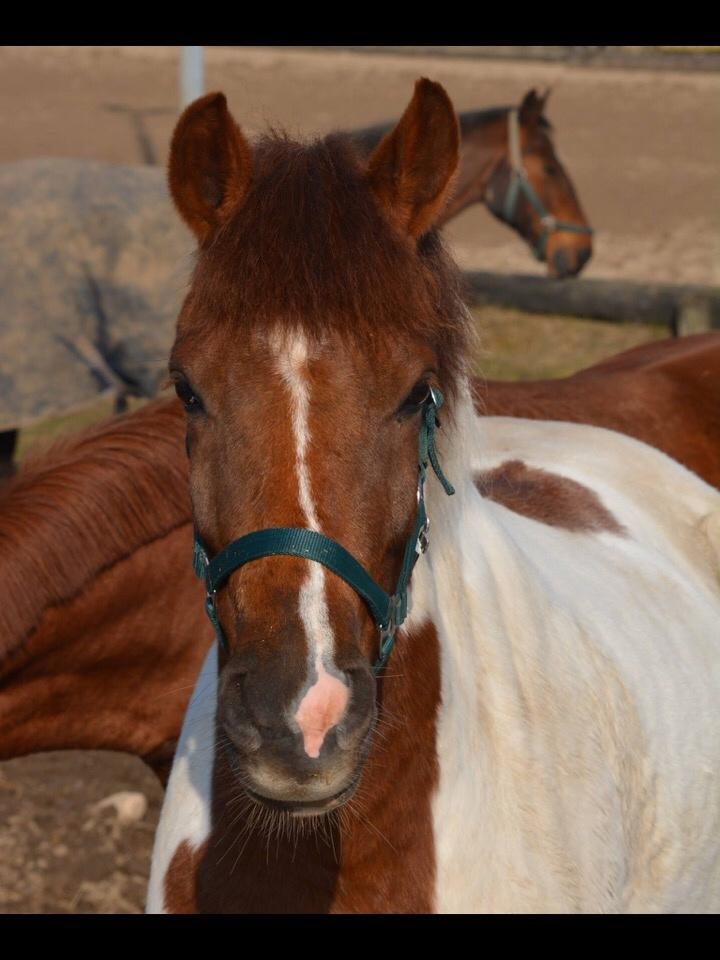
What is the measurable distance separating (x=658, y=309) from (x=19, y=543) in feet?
24.4

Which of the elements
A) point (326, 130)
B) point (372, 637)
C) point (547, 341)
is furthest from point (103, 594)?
point (326, 130)

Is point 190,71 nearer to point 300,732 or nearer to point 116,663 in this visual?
point 116,663

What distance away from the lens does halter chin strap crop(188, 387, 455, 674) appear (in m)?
1.76

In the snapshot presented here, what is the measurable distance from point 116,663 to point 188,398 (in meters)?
1.74

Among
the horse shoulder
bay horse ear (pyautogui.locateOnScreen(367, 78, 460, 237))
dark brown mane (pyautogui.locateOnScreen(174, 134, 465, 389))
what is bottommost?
the horse shoulder

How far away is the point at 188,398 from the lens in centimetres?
197

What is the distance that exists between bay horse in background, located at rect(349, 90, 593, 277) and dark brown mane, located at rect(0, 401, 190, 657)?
5770 millimetres

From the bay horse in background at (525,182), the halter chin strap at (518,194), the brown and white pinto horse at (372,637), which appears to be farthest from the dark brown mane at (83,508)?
the halter chin strap at (518,194)

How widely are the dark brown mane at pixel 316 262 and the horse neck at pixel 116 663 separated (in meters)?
1.62

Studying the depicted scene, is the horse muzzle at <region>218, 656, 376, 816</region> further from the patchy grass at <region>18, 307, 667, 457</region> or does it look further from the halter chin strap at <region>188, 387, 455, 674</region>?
the patchy grass at <region>18, 307, 667, 457</region>

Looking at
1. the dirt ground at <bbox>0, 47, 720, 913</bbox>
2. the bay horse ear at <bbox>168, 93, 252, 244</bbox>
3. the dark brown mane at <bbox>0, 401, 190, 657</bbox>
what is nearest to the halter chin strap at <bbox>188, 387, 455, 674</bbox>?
the bay horse ear at <bbox>168, 93, 252, 244</bbox>

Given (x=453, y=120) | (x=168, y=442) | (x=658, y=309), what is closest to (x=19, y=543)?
(x=168, y=442)

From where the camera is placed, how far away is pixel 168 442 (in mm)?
3584

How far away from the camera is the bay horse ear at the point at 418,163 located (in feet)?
6.48
